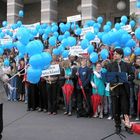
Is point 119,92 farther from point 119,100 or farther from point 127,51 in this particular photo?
point 127,51

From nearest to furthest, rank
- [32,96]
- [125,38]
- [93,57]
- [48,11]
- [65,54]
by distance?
1. [125,38]
2. [93,57]
3. [65,54]
4. [32,96]
5. [48,11]

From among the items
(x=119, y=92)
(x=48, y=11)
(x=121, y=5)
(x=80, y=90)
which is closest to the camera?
(x=119, y=92)

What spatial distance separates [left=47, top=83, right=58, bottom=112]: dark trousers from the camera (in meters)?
10.9

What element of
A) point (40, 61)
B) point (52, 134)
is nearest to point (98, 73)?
point (52, 134)

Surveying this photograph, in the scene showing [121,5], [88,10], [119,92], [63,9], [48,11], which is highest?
[63,9]

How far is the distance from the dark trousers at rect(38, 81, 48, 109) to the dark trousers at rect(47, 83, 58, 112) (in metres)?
0.39

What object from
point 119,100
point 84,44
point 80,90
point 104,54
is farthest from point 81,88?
point 119,100

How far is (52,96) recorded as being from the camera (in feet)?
35.9

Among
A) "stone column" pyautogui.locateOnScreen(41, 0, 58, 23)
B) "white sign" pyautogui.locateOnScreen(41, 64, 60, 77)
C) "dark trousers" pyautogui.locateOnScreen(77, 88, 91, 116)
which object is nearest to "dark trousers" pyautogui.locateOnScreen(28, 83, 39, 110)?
"white sign" pyautogui.locateOnScreen(41, 64, 60, 77)

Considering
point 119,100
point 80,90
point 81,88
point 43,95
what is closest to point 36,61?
point 119,100

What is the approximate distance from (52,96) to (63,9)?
18007 millimetres

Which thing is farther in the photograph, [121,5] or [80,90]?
[121,5]

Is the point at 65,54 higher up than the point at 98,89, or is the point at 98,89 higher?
the point at 65,54

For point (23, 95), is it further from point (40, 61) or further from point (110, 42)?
point (40, 61)
